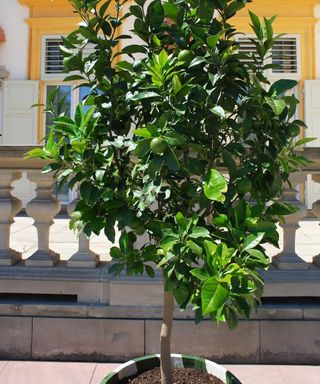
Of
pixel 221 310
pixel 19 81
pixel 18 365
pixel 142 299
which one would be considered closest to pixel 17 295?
pixel 18 365

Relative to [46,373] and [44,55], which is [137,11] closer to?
[46,373]

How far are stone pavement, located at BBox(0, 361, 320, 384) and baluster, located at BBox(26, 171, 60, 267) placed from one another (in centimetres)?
62

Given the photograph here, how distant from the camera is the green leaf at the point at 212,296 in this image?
3.40 feet

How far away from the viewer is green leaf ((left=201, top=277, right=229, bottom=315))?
3.40ft

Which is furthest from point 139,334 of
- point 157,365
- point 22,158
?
point 22,158

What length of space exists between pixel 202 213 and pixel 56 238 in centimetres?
363

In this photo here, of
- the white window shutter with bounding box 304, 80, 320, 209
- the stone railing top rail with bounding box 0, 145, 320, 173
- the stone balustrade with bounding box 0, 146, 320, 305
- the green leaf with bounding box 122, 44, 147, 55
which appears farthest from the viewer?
the white window shutter with bounding box 304, 80, 320, 209

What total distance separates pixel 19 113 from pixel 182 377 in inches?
278

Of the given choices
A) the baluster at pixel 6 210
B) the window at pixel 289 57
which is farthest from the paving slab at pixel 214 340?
the window at pixel 289 57

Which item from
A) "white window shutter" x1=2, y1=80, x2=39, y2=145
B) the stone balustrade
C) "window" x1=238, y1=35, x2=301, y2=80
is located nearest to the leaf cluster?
the stone balustrade

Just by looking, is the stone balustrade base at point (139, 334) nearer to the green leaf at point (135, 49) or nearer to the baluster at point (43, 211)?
the baluster at point (43, 211)

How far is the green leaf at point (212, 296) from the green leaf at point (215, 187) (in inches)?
9.7

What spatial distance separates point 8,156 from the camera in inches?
98.6

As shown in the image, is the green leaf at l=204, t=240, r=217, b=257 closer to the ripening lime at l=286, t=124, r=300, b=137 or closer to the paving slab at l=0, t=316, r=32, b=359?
the ripening lime at l=286, t=124, r=300, b=137
